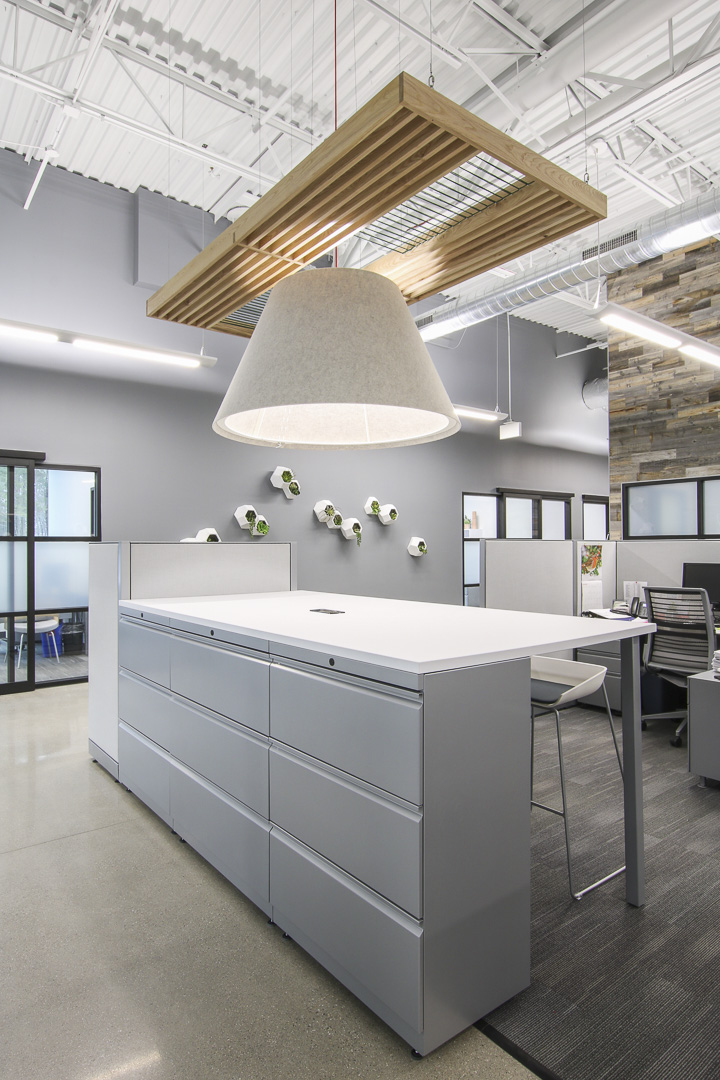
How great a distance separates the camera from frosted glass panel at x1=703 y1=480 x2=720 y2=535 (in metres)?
6.76

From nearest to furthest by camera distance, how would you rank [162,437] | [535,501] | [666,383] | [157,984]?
[157,984] → [162,437] → [666,383] → [535,501]

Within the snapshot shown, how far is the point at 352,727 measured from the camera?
64.9 inches

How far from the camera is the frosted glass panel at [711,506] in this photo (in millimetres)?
6765

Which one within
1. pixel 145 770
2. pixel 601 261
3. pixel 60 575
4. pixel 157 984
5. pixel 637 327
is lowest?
pixel 157 984

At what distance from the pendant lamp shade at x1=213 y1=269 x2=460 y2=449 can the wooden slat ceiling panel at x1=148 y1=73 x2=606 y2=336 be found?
238 mm

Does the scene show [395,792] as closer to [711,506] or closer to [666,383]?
[711,506]

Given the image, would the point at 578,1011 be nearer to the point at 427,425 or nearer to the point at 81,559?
the point at 427,425

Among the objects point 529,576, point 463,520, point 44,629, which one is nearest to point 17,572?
point 44,629

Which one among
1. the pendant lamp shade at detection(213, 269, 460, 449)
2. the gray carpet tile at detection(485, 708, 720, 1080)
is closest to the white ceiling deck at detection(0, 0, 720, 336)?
the pendant lamp shade at detection(213, 269, 460, 449)

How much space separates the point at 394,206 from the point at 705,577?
426 cm

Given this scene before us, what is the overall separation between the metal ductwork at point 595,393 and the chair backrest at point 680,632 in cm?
744

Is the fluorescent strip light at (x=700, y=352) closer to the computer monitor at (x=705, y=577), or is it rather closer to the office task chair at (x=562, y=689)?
the computer monitor at (x=705, y=577)

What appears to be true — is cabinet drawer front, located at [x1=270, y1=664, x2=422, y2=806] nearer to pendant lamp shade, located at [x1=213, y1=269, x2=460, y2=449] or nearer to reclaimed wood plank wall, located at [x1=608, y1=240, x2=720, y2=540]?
pendant lamp shade, located at [x1=213, y1=269, x2=460, y2=449]

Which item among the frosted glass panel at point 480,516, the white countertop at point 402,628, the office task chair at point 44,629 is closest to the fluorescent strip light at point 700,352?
the white countertop at point 402,628
